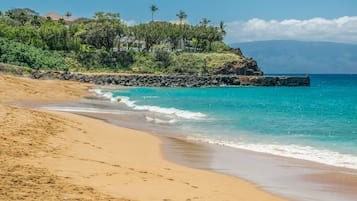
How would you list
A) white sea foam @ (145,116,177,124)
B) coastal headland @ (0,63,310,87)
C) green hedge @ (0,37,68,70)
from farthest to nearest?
green hedge @ (0,37,68,70) < coastal headland @ (0,63,310,87) < white sea foam @ (145,116,177,124)

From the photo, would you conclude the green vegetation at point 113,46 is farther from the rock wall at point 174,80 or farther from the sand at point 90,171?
the sand at point 90,171

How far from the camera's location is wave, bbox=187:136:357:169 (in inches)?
600

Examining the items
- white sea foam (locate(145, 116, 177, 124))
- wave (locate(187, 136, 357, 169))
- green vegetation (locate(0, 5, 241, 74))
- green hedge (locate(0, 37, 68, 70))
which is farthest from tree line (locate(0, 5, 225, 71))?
wave (locate(187, 136, 357, 169))

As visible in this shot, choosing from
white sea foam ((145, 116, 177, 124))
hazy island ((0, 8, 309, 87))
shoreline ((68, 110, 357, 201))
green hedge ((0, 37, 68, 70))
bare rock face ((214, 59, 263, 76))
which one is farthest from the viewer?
bare rock face ((214, 59, 263, 76))

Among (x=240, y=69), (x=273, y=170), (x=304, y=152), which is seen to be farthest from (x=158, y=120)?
(x=240, y=69)

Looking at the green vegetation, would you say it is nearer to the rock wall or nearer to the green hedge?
the green hedge

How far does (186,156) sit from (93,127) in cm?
649

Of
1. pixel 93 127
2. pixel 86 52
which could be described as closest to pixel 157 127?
pixel 93 127

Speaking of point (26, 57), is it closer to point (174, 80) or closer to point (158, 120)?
point (174, 80)

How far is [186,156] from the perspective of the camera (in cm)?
1525

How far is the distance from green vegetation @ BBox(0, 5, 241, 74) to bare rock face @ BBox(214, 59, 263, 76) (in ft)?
5.53

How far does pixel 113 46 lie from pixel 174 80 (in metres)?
26.5

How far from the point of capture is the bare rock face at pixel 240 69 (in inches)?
4658

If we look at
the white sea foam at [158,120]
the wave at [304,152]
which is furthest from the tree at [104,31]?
the wave at [304,152]
